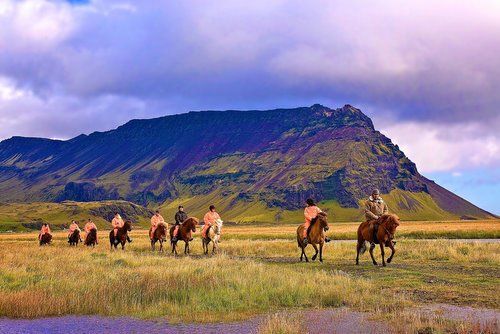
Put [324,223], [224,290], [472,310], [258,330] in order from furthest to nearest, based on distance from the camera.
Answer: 1. [324,223]
2. [224,290]
3. [472,310]
4. [258,330]

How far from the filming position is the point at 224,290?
1619 centimetres

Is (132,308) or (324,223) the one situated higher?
(324,223)

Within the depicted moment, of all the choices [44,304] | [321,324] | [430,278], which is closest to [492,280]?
[430,278]

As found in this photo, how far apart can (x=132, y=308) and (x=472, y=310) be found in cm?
891

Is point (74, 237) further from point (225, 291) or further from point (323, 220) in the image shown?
point (225, 291)

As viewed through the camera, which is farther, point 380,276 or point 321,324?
point 380,276

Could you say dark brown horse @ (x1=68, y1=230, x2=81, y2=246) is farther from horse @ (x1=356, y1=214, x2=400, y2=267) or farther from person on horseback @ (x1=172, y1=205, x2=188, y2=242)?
horse @ (x1=356, y1=214, x2=400, y2=267)

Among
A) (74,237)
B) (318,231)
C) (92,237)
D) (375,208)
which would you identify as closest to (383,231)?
(375,208)

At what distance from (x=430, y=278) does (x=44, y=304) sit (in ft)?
42.7

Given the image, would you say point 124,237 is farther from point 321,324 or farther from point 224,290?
point 321,324

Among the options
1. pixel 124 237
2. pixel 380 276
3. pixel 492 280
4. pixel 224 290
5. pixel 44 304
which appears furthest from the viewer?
pixel 124 237

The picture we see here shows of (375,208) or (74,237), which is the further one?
(74,237)

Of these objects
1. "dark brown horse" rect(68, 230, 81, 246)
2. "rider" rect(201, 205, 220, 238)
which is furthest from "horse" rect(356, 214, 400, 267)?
"dark brown horse" rect(68, 230, 81, 246)

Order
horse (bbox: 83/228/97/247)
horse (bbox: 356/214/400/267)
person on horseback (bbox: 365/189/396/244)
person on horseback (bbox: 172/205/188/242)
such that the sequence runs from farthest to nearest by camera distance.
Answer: horse (bbox: 83/228/97/247)
person on horseback (bbox: 172/205/188/242)
person on horseback (bbox: 365/189/396/244)
horse (bbox: 356/214/400/267)
